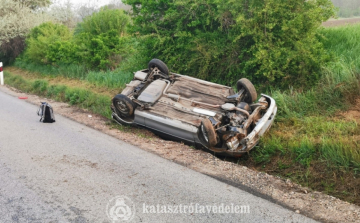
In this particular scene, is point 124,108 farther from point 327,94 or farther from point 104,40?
point 104,40

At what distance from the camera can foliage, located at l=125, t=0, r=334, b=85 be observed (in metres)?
8.36

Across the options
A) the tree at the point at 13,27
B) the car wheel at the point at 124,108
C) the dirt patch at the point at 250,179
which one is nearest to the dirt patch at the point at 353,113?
the dirt patch at the point at 250,179

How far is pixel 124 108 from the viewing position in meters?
7.86

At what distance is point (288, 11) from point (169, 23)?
151 inches

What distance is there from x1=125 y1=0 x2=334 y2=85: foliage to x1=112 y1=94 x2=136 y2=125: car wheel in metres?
2.76

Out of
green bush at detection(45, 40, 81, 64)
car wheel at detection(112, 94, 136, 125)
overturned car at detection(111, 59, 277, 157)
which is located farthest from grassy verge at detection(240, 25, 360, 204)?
green bush at detection(45, 40, 81, 64)

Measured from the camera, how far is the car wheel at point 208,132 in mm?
6141

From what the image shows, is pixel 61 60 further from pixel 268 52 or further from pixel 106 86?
pixel 268 52

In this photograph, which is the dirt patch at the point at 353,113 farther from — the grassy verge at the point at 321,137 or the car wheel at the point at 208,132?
the car wheel at the point at 208,132

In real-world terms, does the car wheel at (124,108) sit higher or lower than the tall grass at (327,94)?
lower

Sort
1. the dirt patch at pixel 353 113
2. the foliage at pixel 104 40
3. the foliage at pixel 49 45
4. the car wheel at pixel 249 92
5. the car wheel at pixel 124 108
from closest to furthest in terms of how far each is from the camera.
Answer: the dirt patch at pixel 353 113, the car wheel at pixel 249 92, the car wheel at pixel 124 108, the foliage at pixel 104 40, the foliage at pixel 49 45

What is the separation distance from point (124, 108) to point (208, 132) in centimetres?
249

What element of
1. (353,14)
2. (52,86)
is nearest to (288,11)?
(52,86)

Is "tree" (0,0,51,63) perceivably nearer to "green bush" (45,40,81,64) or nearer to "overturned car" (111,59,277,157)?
"green bush" (45,40,81,64)
